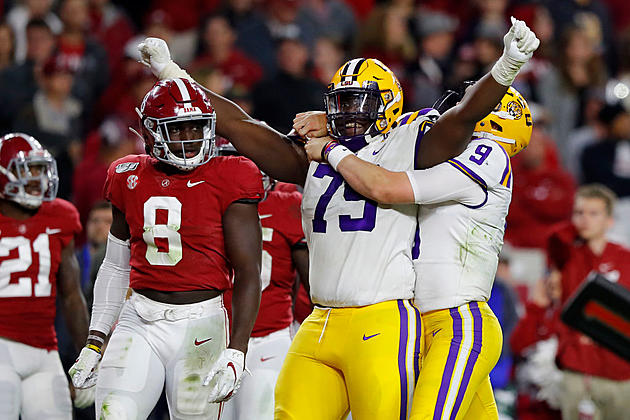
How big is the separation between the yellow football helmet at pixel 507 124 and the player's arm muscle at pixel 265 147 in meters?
0.75

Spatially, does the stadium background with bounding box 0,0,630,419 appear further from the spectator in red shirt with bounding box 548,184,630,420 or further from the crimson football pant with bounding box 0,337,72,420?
the crimson football pant with bounding box 0,337,72,420

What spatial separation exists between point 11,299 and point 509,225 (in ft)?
16.9

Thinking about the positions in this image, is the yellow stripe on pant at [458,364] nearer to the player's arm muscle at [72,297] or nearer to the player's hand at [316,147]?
the player's hand at [316,147]

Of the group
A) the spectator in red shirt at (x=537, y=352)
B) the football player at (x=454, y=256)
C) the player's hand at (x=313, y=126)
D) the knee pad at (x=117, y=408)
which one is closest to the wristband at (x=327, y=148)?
the football player at (x=454, y=256)

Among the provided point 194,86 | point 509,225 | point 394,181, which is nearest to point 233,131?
point 194,86

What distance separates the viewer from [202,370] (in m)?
3.90

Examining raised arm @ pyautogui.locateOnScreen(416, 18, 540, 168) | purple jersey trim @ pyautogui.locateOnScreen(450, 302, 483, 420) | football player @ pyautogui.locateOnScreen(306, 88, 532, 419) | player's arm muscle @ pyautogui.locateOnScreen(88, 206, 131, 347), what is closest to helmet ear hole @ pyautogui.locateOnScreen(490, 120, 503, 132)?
football player @ pyautogui.locateOnScreen(306, 88, 532, 419)

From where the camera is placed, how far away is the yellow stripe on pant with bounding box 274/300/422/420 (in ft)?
12.2

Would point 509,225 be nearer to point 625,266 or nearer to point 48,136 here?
point 625,266

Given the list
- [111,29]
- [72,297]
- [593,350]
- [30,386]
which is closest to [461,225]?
[72,297]

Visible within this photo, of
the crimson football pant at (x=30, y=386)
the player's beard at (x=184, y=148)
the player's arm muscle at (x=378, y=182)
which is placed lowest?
the crimson football pant at (x=30, y=386)

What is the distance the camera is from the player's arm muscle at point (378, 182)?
3.79 meters

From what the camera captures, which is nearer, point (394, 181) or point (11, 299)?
point (394, 181)

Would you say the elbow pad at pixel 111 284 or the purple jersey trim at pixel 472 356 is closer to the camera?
the purple jersey trim at pixel 472 356
